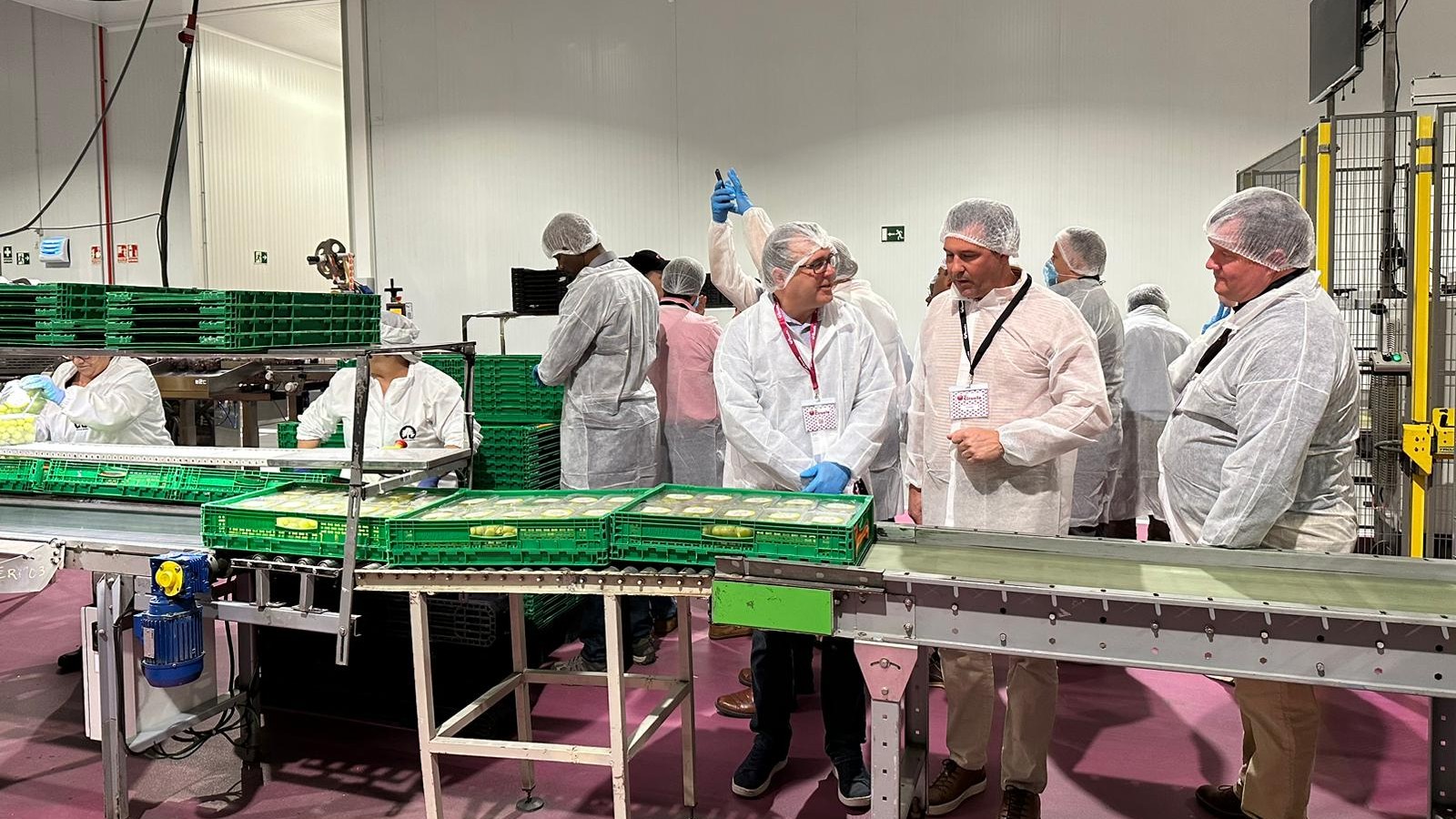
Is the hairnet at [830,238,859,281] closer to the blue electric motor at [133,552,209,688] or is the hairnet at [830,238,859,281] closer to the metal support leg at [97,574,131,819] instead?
the blue electric motor at [133,552,209,688]

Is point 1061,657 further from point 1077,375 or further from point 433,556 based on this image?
point 433,556

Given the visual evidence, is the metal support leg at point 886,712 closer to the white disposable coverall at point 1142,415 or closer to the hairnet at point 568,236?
the hairnet at point 568,236

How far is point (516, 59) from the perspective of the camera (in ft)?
26.5

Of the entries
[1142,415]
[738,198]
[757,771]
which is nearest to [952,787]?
[757,771]

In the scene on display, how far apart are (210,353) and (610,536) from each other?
1.28 m

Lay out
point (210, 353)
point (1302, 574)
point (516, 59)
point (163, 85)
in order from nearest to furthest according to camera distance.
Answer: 1. point (1302, 574)
2. point (210, 353)
3. point (516, 59)
4. point (163, 85)

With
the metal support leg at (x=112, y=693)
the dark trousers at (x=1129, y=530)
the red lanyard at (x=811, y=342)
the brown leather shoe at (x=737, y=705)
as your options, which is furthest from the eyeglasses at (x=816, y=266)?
the dark trousers at (x=1129, y=530)

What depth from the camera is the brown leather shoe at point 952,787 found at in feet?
9.04

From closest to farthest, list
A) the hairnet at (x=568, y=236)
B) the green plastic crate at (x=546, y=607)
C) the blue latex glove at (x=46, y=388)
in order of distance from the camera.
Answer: the green plastic crate at (x=546, y=607), the hairnet at (x=568, y=236), the blue latex glove at (x=46, y=388)

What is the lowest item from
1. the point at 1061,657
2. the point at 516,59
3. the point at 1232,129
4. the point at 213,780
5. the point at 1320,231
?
the point at 213,780

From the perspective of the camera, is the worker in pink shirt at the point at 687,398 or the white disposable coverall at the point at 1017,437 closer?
the white disposable coverall at the point at 1017,437

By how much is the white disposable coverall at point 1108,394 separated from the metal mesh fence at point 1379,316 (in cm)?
101

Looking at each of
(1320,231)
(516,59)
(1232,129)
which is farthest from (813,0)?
(1320,231)

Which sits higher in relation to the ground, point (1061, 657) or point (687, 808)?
point (1061, 657)
